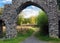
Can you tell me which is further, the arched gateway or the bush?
the bush

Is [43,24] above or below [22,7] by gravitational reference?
below

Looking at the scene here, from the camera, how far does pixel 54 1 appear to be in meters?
19.7

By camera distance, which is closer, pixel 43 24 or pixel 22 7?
pixel 22 7

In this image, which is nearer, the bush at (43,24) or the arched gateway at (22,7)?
the arched gateway at (22,7)

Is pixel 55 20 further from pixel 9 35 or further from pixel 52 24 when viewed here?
pixel 9 35

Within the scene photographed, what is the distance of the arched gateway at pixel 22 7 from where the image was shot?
19.7 meters

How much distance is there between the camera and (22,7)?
68.8ft

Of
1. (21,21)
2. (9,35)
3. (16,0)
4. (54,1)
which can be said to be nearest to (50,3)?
(54,1)

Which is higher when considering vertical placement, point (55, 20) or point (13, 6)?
point (13, 6)

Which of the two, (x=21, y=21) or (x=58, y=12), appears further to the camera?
(x=21, y=21)

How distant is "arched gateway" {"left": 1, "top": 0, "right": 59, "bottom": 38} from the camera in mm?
19719

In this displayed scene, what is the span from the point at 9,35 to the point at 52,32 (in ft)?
13.4

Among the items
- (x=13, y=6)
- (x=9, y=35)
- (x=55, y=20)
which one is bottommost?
(x=9, y=35)

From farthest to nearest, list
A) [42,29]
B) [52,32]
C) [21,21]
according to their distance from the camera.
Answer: [21,21]
[42,29]
[52,32]
